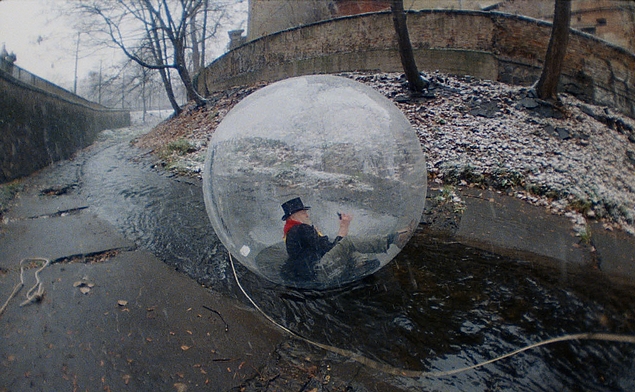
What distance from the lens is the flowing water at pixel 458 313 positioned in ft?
9.46

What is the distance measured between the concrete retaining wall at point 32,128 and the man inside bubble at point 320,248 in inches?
371

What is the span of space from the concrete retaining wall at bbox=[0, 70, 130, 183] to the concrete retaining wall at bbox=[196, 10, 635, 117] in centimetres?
997

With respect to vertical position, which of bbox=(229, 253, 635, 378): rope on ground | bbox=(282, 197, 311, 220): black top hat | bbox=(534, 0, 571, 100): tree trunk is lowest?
bbox=(229, 253, 635, 378): rope on ground

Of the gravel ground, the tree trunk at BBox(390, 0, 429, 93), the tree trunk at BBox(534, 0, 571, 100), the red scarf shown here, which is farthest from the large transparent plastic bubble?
the tree trunk at BBox(534, 0, 571, 100)

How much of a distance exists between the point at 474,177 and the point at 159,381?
6.30m

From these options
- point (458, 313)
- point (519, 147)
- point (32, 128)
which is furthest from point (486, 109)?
point (32, 128)

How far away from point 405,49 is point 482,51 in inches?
167

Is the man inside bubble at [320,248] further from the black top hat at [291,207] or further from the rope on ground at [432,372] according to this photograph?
the rope on ground at [432,372]

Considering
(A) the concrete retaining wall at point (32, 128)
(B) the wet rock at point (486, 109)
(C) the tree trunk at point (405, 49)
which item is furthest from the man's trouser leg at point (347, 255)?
(A) the concrete retaining wall at point (32, 128)

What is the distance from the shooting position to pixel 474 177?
23.3ft

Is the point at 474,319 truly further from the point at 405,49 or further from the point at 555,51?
the point at 555,51

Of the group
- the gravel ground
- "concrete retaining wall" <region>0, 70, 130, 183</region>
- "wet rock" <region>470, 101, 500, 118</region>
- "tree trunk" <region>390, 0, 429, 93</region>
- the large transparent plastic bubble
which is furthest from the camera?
"concrete retaining wall" <region>0, 70, 130, 183</region>

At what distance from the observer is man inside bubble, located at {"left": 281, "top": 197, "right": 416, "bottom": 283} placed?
10.7 feet

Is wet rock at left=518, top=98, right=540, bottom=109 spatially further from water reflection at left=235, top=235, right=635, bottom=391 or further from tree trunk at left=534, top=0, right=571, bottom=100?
water reflection at left=235, top=235, right=635, bottom=391
